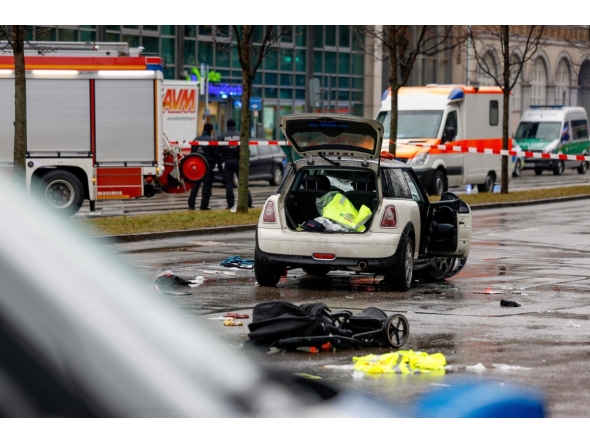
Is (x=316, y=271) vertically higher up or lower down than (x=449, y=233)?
lower down

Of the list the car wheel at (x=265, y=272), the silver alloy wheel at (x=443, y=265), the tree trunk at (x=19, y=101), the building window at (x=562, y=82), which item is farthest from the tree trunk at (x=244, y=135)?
the building window at (x=562, y=82)

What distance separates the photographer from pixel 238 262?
14.2 meters

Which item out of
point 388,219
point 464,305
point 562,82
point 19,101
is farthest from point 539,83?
point 464,305

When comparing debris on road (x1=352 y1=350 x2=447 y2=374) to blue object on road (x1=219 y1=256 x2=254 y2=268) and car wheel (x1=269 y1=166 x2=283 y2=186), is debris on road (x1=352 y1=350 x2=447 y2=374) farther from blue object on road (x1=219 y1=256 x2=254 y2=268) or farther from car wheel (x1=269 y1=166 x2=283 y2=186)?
car wheel (x1=269 y1=166 x2=283 y2=186)

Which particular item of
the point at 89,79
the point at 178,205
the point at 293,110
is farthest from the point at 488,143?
the point at 293,110

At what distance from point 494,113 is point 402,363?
82.3ft

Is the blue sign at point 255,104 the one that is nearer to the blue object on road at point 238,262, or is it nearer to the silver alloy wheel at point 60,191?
the silver alloy wheel at point 60,191

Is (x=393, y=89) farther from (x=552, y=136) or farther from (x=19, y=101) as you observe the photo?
(x=552, y=136)

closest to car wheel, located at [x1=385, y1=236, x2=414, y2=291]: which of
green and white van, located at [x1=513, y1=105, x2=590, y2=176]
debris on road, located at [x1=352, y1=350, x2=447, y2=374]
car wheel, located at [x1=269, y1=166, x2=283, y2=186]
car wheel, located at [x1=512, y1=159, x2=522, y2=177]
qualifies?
debris on road, located at [x1=352, y1=350, x2=447, y2=374]

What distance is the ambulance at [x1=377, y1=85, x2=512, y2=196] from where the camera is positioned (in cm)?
2845

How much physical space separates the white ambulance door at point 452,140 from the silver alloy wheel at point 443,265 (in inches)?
615

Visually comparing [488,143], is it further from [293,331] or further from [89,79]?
[293,331]

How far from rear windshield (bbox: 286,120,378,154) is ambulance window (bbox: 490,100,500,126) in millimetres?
19743
